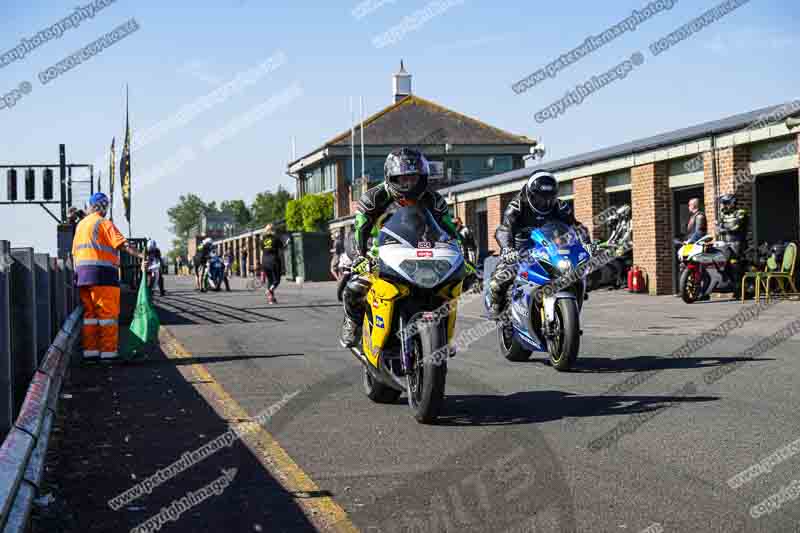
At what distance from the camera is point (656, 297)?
73.4ft

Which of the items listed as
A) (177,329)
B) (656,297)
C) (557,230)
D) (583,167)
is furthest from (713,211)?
(557,230)

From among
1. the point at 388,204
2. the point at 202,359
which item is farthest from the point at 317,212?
the point at 388,204

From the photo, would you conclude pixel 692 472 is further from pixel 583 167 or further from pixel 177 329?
pixel 583 167

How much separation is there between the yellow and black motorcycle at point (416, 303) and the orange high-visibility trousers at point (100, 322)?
4.74 metres

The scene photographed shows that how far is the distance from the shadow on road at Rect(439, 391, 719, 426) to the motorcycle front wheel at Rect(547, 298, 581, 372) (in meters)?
1.10

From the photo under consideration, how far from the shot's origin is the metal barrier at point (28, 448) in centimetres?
381

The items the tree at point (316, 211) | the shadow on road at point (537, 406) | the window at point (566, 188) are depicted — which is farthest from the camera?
the tree at point (316, 211)

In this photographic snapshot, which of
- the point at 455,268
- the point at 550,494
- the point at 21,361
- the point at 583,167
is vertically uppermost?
the point at 583,167

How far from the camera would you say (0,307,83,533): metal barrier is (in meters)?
3.81

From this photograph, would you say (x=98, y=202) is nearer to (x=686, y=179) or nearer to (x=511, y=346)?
(x=511, y=346)

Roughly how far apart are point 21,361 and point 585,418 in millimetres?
3774

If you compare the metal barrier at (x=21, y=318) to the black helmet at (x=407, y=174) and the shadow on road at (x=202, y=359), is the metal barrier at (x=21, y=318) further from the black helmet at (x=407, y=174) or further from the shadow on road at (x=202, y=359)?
the black helmet at (x=407, y=174)

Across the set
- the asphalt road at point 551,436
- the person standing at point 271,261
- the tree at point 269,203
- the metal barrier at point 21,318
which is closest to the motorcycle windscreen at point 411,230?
the asphalt road at point 551,436

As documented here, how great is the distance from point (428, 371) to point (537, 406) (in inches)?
49.8
